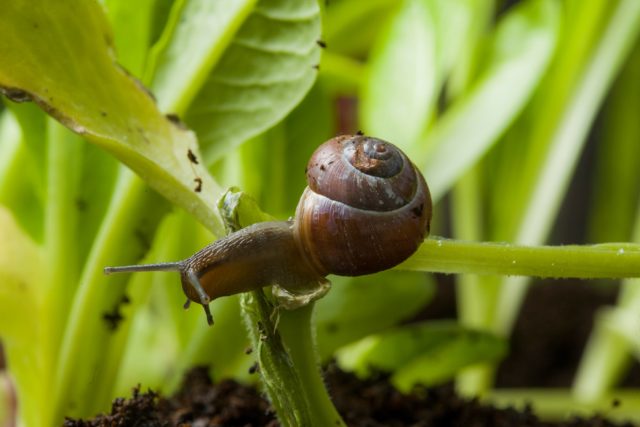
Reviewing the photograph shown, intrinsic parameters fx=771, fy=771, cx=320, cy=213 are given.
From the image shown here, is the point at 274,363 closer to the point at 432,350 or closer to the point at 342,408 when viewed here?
the point at 342,408

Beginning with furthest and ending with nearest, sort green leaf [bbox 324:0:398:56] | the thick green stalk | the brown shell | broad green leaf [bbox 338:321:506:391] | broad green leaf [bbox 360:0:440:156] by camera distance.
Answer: green leaf [bbox 324:0:398:56] → broad green leaf [bbox 360:0:440:156] → broad green leaf [bbox 338:321:506:391] → the thick green stalk → the brown shell

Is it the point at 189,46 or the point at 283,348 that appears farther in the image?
the point at 189,46

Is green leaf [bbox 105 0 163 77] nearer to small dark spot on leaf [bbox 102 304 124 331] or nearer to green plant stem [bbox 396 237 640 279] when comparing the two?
small dark spot on leaf [bbox 102 304 124 331]

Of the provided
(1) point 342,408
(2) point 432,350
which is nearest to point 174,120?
(1) point 342,408

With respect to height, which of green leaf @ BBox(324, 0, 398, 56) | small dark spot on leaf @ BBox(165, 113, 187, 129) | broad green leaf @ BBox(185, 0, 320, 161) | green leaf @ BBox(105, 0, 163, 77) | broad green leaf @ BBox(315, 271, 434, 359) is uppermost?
green leaf @ BBox(324, 0, 398, 56)

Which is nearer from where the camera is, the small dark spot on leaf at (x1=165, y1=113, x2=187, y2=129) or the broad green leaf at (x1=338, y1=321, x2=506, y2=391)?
the small dark spot on leaf at (x1=165, y1=113, x2=187, y2=129)

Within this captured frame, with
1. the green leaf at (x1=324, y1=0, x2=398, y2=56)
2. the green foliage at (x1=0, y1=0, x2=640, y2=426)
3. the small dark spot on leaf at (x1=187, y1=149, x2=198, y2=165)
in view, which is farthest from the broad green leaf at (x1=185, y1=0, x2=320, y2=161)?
the green leaf at (x1=324, y1=0, x2=398, y2=56)

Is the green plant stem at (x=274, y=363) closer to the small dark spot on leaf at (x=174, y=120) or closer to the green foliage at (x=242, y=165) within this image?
the green foliage at (x=242, y=165)
